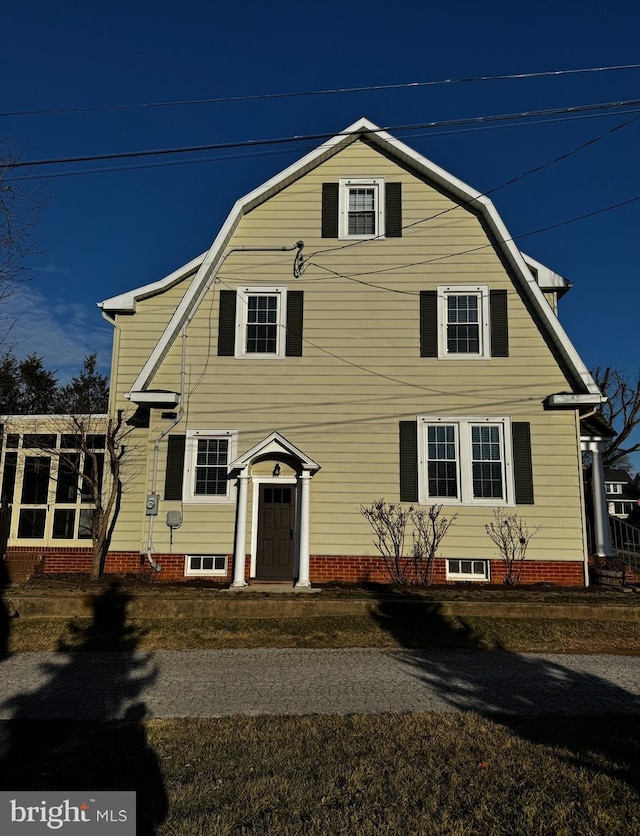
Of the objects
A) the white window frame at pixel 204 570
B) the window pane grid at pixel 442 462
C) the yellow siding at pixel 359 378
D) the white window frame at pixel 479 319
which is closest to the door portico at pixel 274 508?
the yellow siding at pixel 359 378

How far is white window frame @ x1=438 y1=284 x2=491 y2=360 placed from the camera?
14.0 metres

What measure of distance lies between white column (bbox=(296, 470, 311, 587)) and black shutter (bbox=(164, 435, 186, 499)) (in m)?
2.64

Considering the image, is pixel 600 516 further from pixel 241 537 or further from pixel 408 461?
pixel 241 537

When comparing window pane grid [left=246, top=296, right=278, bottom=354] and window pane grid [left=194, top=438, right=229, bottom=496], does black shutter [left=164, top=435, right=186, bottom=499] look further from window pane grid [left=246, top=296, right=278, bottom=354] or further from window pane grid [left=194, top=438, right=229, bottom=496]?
window pane grid [left=246, top=296, right=278, bottom=354]

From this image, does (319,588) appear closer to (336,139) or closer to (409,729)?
(409,729)

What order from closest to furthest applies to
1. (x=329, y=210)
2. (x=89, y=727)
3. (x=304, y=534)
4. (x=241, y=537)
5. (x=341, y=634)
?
1. (x=89, y=727)
2. (x=341, y=634)
3. (x=241, y=537)
4. (x=304, y=534)
5. (x=329, y=210)

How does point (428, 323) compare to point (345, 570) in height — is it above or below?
above

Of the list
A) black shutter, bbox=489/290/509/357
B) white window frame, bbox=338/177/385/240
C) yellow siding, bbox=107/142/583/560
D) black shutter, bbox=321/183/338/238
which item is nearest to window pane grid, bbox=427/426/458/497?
yellow siding, bbox=107/142/583/560

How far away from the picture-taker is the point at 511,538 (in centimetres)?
1334

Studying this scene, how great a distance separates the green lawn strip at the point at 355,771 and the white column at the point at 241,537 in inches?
267

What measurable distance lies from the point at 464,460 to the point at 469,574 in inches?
94.8

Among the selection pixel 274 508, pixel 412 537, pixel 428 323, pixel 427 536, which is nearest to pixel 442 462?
pixel 427 536

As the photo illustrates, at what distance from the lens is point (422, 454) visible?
1377cm

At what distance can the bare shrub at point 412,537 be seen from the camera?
1338 cm
